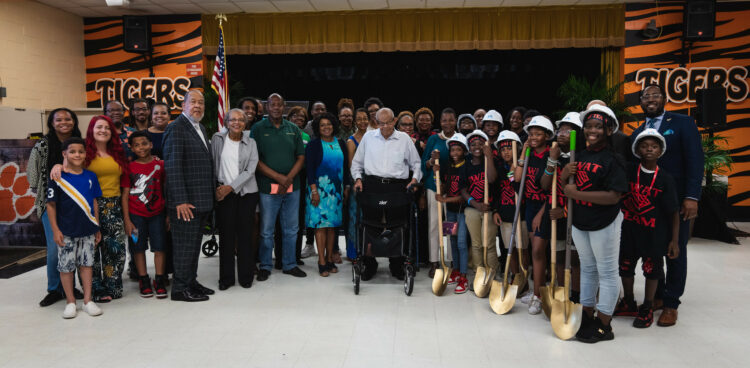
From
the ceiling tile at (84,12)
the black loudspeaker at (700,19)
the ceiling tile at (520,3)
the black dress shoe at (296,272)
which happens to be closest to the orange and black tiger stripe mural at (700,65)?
the black loudspeaker at (700,19)

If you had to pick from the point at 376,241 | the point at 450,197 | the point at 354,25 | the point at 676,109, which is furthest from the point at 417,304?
the point at 676,109

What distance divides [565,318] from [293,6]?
21.8 feet

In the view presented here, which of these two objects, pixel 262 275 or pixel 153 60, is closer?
pixel 262 275

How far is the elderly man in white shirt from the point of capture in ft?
14.2

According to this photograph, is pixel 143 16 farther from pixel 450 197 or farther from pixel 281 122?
pixel 450 197

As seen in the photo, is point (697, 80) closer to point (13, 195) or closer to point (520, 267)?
point (520, 267)

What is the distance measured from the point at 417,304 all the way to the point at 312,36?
5894 millimetres

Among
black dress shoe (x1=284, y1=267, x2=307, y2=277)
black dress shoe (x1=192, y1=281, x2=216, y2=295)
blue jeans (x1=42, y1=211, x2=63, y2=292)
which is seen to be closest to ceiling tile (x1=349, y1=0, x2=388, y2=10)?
black dress shoe (x1=284, y1=267, x2=307, y2=277)

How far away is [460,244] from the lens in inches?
168

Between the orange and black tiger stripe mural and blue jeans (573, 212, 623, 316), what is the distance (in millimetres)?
5773

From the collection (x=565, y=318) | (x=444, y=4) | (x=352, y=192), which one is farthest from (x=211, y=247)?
(x=444, y=4)

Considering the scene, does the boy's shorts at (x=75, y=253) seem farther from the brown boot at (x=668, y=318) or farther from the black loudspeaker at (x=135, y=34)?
the black loudspeaker at (x=135, y=34)

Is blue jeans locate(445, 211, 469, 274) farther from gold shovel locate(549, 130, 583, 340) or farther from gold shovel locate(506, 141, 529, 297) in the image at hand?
gold shovel locate(549, 130, 583, 340)

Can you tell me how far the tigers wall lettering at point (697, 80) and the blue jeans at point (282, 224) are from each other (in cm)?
641
